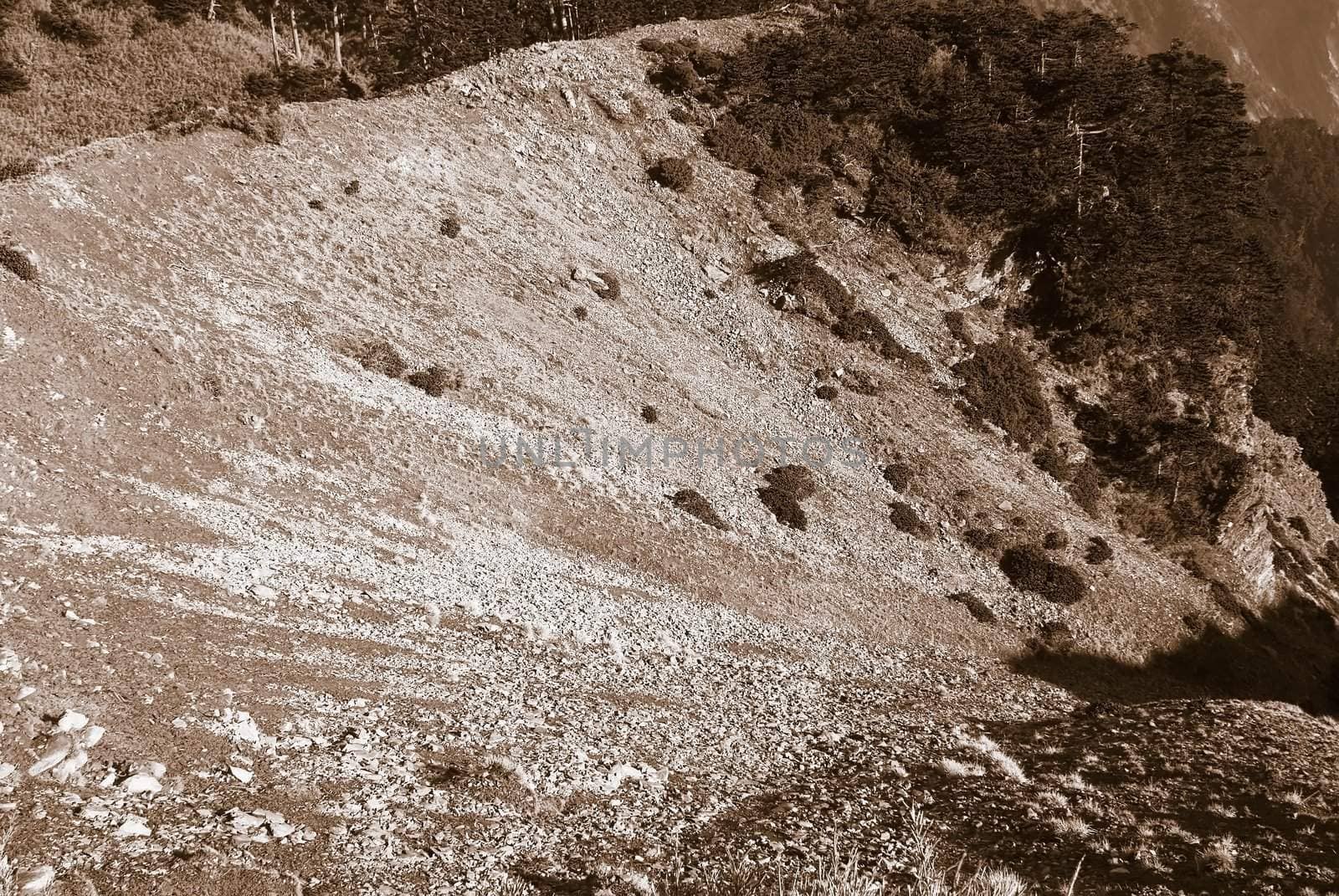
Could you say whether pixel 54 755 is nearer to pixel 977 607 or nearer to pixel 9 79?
pixel 977 607

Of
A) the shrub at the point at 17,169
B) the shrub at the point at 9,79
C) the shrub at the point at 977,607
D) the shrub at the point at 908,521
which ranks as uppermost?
the shrub at the point at 9,79

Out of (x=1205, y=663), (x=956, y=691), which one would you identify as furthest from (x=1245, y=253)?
(x=956, y=691)

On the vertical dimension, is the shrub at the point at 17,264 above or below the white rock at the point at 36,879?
above

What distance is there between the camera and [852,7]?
154 feet

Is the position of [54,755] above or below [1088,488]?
below

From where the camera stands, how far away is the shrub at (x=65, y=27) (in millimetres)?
35062

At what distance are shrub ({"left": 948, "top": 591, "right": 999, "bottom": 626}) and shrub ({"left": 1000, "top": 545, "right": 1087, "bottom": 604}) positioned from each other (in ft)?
8.99

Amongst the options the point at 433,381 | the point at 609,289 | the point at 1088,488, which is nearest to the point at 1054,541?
the point at 1088,488

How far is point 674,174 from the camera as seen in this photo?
35.2 meters

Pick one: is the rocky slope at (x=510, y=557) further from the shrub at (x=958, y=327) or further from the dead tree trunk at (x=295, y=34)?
the dead tree trunk at (x=295, y=34)

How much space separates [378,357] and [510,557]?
32.4 ft

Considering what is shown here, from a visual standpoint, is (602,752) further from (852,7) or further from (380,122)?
(852,7)

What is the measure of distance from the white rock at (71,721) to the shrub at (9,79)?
3722cm

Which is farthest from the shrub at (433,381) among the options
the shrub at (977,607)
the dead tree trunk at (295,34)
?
the dead tree trunk at (295,34)
